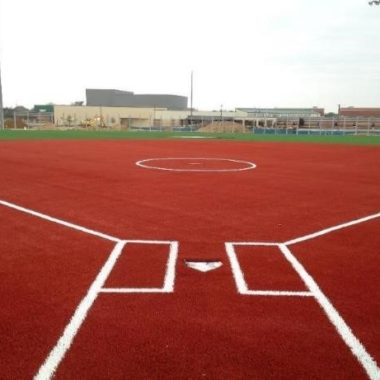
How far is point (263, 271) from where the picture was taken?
4.72 meters

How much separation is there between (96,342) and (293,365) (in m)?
1.49

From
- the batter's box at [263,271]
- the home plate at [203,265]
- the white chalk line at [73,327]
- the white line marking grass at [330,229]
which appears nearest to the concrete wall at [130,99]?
the white line marking grass at [330,229]

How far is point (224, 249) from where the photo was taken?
5477 mm

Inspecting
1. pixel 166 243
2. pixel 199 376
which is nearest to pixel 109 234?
pixel 166 243

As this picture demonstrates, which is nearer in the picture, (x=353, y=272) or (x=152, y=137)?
(x=353, y=272)

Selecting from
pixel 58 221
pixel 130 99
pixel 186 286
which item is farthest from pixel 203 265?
pixel 130 99

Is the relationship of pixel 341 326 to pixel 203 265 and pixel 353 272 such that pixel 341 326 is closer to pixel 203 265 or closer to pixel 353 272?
pixel 353 272

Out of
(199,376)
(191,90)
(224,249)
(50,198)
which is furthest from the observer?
(191,90)

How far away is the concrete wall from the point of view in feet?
364

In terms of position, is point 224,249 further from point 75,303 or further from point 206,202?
point 206,202

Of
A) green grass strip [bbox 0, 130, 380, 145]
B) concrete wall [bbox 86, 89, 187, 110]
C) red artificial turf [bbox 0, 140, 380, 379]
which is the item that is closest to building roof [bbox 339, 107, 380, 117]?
concrete wall [bbox 86, 89, 187, 110]

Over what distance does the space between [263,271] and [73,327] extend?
7.12 ft

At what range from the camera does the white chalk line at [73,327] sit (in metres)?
2.94

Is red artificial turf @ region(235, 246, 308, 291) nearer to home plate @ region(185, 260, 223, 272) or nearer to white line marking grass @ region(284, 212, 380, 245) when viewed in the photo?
home plate @ region(185, 260, 223, 272)
